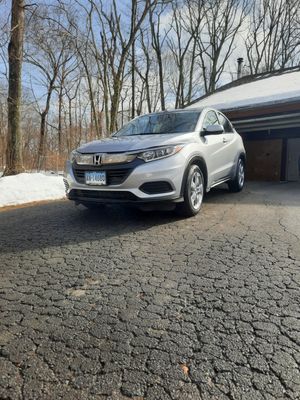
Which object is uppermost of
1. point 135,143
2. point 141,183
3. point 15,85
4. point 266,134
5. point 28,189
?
point 15,85

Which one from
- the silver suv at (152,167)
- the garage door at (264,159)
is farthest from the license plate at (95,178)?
the garage door at (264,159)

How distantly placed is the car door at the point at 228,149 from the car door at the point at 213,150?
0.09 metres

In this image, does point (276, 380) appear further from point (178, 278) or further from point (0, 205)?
point (0, 205)

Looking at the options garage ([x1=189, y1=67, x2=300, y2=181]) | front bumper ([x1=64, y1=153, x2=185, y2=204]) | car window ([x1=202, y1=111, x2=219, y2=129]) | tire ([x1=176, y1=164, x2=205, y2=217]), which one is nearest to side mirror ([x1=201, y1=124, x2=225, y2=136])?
car window ([x1=202, y1=111, x2=219, y2=129])

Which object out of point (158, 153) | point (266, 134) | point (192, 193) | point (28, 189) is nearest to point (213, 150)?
point (192, 193)

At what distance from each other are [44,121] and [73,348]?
78.3ft

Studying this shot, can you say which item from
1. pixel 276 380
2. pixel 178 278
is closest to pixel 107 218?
pixel 178 278

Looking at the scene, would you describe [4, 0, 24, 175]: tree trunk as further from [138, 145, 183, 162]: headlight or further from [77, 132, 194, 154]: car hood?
[138, 145, 183, 162]: headlight

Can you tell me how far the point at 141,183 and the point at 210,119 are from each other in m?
2.46

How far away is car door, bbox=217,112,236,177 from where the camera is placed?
19.8 feet

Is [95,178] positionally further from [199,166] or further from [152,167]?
[199,166]

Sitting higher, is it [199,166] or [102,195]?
[199,166]

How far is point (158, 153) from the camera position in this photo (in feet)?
13.8

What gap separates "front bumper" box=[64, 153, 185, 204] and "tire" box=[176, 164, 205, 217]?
0.57 ft
